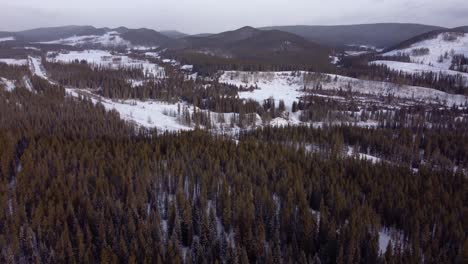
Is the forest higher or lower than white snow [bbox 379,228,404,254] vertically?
higher

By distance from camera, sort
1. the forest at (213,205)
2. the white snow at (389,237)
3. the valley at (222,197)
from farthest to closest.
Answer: the white snow at (389,237), the valley at (222,197), the forest at (213,205)

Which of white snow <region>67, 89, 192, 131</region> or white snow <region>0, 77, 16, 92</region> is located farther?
white snow <region>0, 77, 16, 92</region>

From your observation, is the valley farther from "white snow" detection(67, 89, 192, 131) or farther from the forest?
"white snow" detection(67, 89, 192, 131)

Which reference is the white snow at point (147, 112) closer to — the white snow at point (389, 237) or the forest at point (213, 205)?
the forest at point (213, 205)

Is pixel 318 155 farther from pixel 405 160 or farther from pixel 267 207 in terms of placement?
pixel 267 207

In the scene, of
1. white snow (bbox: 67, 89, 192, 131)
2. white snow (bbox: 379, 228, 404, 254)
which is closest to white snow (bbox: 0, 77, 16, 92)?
white snow (bbox: 67, 89, 192, 131)

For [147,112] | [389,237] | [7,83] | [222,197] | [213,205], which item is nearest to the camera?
[389,237]

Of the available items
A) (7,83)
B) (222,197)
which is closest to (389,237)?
(222,197)

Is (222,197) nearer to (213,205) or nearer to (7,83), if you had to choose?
(213,205)

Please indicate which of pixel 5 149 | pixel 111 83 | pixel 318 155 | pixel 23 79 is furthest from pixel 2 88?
pixel 318 155

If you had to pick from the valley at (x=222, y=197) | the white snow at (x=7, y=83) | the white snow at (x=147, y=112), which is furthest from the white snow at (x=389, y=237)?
the white snow at (x=7, y=83)

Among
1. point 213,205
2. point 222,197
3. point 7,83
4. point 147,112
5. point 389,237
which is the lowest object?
point 389,237
